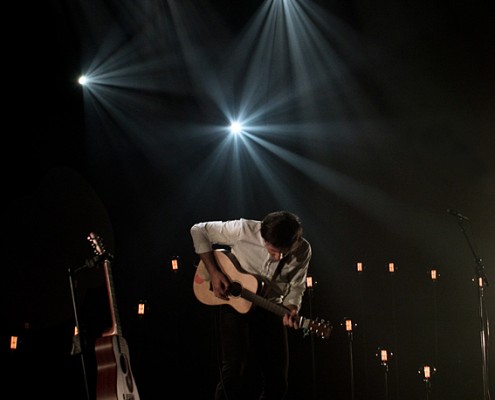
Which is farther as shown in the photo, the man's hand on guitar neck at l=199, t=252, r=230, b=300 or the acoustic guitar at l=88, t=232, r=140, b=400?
the man's hand on guitar neck at l=199, t=252, r=230, b=300

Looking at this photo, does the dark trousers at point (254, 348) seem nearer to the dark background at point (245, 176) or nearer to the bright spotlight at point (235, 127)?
the dark background at point (245, 176)

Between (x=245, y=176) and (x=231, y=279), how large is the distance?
2200 mm

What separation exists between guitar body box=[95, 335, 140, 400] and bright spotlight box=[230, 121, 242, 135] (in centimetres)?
286

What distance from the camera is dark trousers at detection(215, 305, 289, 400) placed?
142 inches

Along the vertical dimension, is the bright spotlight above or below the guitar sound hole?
above

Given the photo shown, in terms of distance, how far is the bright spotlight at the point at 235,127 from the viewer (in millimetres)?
5863

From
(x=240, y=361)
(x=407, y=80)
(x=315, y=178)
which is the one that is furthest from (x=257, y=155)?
(x=240, y=361)

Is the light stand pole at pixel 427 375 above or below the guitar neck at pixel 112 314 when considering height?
below

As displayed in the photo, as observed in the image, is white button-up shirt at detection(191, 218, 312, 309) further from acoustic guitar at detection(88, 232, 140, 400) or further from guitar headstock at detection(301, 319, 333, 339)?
acoustic guitar at detection(88, 232, 140, 400)

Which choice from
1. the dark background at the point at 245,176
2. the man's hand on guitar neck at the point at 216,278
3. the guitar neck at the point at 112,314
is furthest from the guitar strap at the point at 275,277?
the dark background at the point at 245,176

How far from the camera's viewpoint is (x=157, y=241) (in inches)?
212

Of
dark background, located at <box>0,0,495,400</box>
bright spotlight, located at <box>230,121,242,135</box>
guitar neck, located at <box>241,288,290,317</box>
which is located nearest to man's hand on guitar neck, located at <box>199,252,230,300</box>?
guitar neck, located at <box>241,288,290,317</box>

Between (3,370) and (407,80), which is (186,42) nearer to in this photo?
(407,80)

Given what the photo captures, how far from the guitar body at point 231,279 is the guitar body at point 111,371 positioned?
2.15 ft
